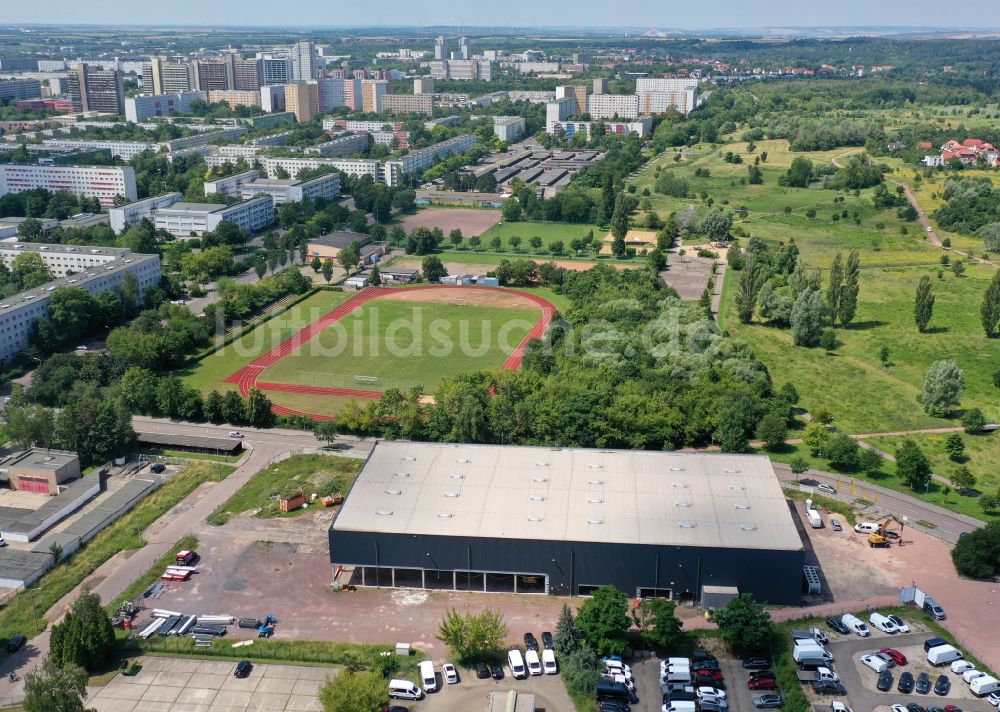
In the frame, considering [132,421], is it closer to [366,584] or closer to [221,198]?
[366,584]

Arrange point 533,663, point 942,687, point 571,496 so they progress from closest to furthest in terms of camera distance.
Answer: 1. point 942,687
2. point 533,663
3. point 571,496

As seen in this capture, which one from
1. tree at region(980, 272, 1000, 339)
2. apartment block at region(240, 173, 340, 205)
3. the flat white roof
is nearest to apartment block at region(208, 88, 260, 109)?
apartment block at region(240, 173, 340, 205)

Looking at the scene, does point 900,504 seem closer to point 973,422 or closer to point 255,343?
point 973,422

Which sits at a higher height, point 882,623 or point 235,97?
point 235,97

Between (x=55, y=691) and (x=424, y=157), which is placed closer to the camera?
(x=55, y=691)

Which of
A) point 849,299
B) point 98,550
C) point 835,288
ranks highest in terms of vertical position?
point 835,288

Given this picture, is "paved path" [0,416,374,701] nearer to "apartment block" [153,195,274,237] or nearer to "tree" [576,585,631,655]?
"tree" [576,585,631,655]

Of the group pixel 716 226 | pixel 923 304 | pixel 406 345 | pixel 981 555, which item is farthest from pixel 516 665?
pixel 716 226
